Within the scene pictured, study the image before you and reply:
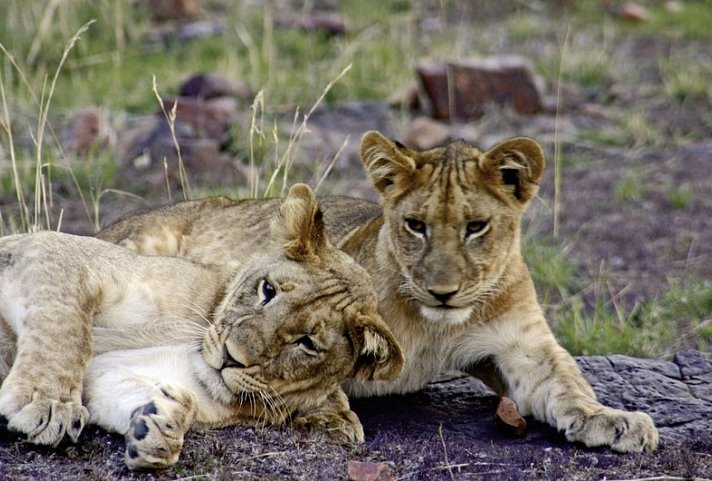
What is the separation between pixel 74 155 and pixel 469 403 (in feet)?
13.4

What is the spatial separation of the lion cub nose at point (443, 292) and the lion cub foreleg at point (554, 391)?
0.38 m

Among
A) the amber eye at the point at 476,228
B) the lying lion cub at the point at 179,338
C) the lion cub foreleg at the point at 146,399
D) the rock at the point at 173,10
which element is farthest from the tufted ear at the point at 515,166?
the rock at the point at 173,10

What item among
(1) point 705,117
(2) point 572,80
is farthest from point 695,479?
(2) point 572,80

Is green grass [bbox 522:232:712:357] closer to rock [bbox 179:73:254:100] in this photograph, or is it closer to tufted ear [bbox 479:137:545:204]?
tufted ear [bbox 479:137:545:204]

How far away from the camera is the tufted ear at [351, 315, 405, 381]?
398 cm

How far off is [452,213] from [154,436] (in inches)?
56.4

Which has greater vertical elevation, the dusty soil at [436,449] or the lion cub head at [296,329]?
the lion cub head at [296,329]

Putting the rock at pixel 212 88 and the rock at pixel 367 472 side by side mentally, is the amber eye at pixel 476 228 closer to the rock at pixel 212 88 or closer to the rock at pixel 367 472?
the rock at pixel 367 472

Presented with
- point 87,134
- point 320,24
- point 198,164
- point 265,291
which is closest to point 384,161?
point 265,291

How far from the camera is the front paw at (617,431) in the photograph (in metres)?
4.05

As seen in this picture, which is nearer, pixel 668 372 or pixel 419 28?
pixel 668 372

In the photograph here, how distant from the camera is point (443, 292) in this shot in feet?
13.9

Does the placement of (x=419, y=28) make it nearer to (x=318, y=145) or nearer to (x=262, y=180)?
(x=318, y=145)

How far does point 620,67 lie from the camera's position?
10.8 meters
